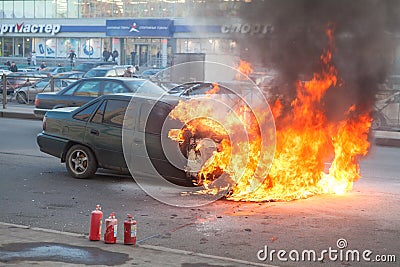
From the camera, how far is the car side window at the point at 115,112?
10.6m

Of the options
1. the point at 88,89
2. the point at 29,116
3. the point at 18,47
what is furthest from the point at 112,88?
the point at 18,47

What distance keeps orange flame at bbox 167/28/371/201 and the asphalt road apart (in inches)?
13.1

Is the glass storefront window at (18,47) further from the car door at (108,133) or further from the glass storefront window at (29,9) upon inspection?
the car door at (108,133)

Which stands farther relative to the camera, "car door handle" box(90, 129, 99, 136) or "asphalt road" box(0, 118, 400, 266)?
"car door handle" box(90, 129, 99, 136)

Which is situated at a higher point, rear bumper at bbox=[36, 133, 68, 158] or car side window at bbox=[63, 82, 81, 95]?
car side window at bbox=[63, 82, 81, 95]

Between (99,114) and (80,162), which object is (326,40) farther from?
(80,162)

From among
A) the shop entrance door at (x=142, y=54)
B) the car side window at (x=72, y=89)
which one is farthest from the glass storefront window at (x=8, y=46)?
the car side window at (x=72, y=89)

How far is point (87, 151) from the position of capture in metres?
10.8

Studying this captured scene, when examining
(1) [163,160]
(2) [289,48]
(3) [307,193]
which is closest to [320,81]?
(2) [289,48]

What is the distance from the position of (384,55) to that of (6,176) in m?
6.49

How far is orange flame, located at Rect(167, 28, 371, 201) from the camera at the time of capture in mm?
9266

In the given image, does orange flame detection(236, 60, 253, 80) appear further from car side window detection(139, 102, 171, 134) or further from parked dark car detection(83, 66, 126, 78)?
parked dark car detection(83, 66, 126, 78)

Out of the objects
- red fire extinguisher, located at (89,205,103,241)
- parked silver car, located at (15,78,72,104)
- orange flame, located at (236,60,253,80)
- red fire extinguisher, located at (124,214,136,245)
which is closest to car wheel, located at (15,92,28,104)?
parked silver car, located at (15,78,72,104)

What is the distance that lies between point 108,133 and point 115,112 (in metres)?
0.38
